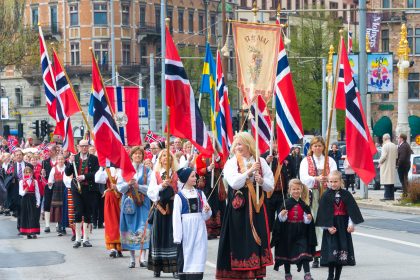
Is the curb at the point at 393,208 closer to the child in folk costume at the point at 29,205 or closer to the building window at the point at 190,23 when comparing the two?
the child in folk costume at the point at 29,205

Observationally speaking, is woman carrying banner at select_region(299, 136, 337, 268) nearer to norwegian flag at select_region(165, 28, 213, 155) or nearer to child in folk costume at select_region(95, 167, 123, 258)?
norwegian flag at select_region(165, 28, 213, 155)

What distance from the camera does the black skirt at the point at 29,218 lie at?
902 inches

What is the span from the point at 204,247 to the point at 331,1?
10615 cm

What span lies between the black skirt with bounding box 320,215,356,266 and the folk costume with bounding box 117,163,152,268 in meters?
3.38

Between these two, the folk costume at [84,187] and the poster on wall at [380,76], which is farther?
the poster on wall at [380,76]

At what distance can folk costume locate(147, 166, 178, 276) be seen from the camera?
14984 millimetres

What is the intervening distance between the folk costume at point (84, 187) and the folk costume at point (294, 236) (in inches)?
240

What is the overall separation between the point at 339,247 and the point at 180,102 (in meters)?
2.99

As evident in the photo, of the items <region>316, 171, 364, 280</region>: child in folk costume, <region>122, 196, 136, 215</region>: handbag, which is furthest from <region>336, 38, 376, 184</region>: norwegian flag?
<region>122, 196, 136, 215</region>: handbag

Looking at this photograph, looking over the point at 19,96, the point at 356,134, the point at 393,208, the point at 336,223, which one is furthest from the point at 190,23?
the point at 336,223

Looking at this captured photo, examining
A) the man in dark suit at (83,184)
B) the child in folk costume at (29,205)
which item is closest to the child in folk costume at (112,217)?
the man in dark suit at (83,184)

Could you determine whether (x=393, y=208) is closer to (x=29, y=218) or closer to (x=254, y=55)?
(x=29, y=218)

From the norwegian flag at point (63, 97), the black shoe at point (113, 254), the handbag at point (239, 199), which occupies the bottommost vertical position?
the black shoe at point (113, 254)

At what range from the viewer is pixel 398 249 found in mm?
18641
